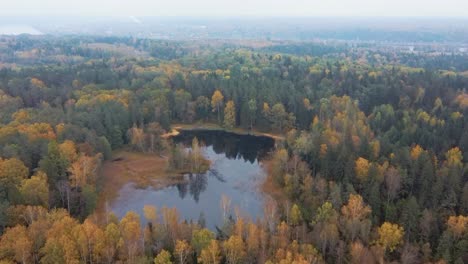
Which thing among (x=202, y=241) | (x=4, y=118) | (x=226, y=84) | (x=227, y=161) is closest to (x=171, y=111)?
(x=226, y=84)

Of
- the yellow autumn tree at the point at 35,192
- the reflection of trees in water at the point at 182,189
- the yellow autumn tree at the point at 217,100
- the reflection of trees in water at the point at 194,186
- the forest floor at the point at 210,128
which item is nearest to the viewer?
the yellow autumn tree at the point at 35,192

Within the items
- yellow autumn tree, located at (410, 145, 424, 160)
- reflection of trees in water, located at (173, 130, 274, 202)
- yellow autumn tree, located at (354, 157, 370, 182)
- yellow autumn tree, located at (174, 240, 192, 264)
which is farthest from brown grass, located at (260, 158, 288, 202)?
yellow autumn tree, located at (174, 240, 192, 264)

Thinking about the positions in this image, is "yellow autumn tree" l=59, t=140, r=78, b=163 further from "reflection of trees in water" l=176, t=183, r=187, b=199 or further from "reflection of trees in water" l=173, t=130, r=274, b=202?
"reflection of trees in water" l=173, t=130, r=274, b=202

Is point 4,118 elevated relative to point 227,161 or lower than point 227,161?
elevated

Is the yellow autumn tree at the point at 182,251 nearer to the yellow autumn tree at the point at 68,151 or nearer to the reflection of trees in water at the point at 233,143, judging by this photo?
the yellow autumn tree at the point at 68,151

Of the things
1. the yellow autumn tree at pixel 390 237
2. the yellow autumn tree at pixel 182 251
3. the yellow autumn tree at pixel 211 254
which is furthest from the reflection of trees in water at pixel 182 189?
the yellow autumn tree at pixel 390 237

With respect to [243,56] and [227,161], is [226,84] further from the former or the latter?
[243,56]
